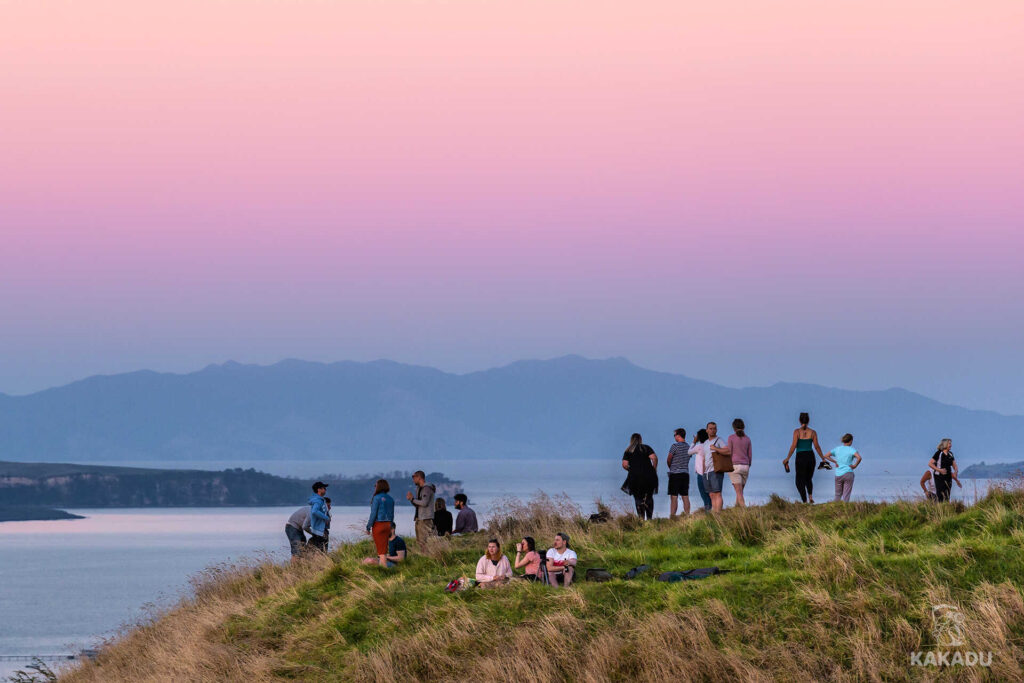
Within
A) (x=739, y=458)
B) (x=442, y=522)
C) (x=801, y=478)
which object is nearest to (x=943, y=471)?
(x=801, y=478)

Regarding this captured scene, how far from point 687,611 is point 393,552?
7.88 m

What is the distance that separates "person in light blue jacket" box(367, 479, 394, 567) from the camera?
22141 millimetres

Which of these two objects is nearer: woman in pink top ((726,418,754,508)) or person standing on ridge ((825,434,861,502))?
woman in pink top ((726,418,754,508))

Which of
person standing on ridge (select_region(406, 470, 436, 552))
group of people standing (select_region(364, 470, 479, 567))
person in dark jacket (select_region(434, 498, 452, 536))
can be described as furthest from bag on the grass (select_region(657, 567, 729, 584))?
person in dark jacket (select_region(434, 498, 452, 536))

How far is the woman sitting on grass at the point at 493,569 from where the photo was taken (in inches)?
775

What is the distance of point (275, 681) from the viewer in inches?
747

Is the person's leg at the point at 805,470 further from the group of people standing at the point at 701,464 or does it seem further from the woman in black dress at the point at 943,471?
the woman in black dress at the point at 943,471

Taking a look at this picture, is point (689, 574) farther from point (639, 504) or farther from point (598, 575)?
point (639, 504)

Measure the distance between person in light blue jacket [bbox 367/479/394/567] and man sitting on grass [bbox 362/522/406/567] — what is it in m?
0.08

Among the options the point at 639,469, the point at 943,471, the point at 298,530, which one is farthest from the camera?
the point at 298,530

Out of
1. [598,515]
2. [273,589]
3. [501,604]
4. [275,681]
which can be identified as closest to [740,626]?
[501,604]

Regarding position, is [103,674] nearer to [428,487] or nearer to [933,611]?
[428,487]
